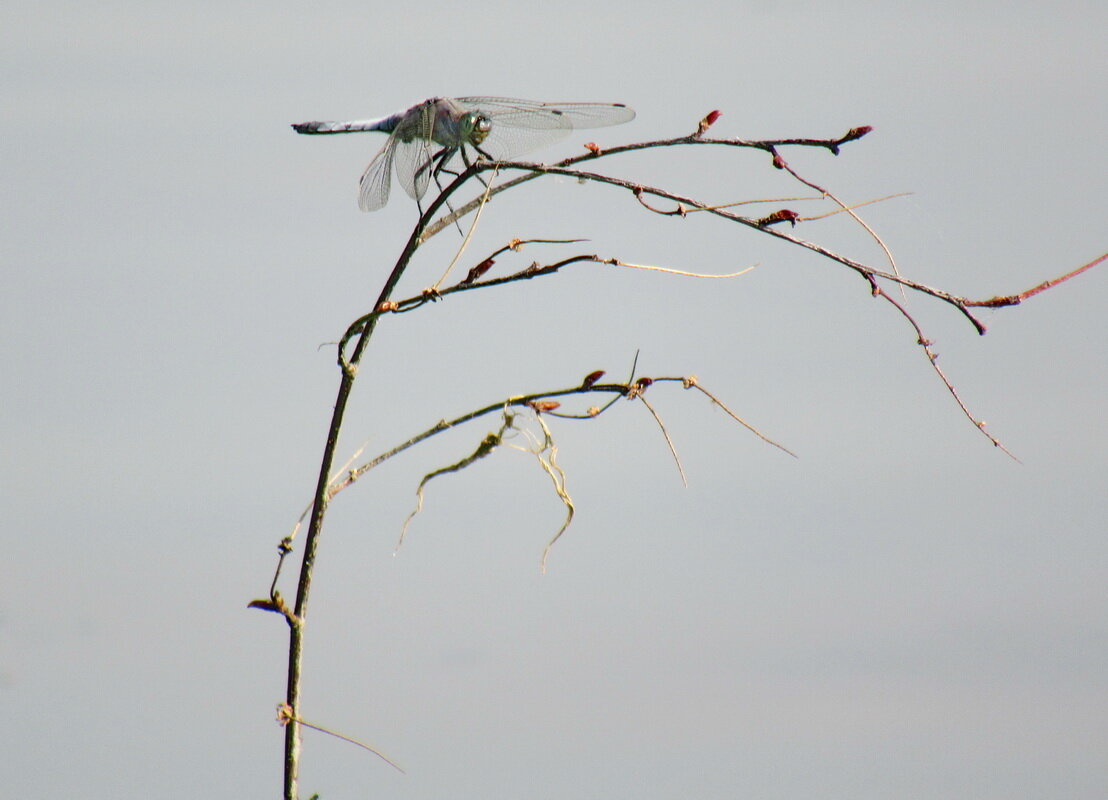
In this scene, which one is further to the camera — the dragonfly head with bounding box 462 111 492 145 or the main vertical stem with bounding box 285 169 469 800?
the dragonfly head with bounding box 462 111 492 145

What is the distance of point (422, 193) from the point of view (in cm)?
68

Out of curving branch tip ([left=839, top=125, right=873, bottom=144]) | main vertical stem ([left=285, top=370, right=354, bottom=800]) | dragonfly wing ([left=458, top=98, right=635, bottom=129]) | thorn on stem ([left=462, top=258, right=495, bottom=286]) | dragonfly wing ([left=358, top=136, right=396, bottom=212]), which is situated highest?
dragonfly wing ([left=458, top=98, right=635, bottom=129])

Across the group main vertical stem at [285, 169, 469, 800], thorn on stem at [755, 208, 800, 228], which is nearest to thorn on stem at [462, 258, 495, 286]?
main vertical stem at [285, 169, 469, 800]

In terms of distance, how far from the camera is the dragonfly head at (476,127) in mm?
624

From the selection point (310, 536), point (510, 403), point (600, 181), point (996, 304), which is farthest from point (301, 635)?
point (996, 304)

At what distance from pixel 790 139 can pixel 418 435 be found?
222 millimetres

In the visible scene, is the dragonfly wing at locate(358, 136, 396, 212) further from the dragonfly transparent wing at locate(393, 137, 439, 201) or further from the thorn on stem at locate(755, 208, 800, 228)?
the thorn on stem at locate(755, 208, 800, 228)

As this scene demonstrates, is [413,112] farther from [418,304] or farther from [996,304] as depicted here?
[996,304]

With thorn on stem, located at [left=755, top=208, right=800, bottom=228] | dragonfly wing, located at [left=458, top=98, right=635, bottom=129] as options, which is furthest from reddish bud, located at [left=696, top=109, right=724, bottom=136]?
dragonfly wing, located at [left=458, top=98, right=635, bottom=129]

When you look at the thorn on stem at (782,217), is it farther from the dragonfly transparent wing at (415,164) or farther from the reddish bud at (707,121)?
the dragonfly transparent wing at (415,164)

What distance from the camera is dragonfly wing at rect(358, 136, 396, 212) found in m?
0.69

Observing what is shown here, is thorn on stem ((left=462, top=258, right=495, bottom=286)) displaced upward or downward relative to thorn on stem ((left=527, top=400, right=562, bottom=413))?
upward

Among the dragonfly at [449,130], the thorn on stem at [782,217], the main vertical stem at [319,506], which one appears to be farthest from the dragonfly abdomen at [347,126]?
the thorn on stem at [782,217]

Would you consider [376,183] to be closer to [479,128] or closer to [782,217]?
[479,128]
